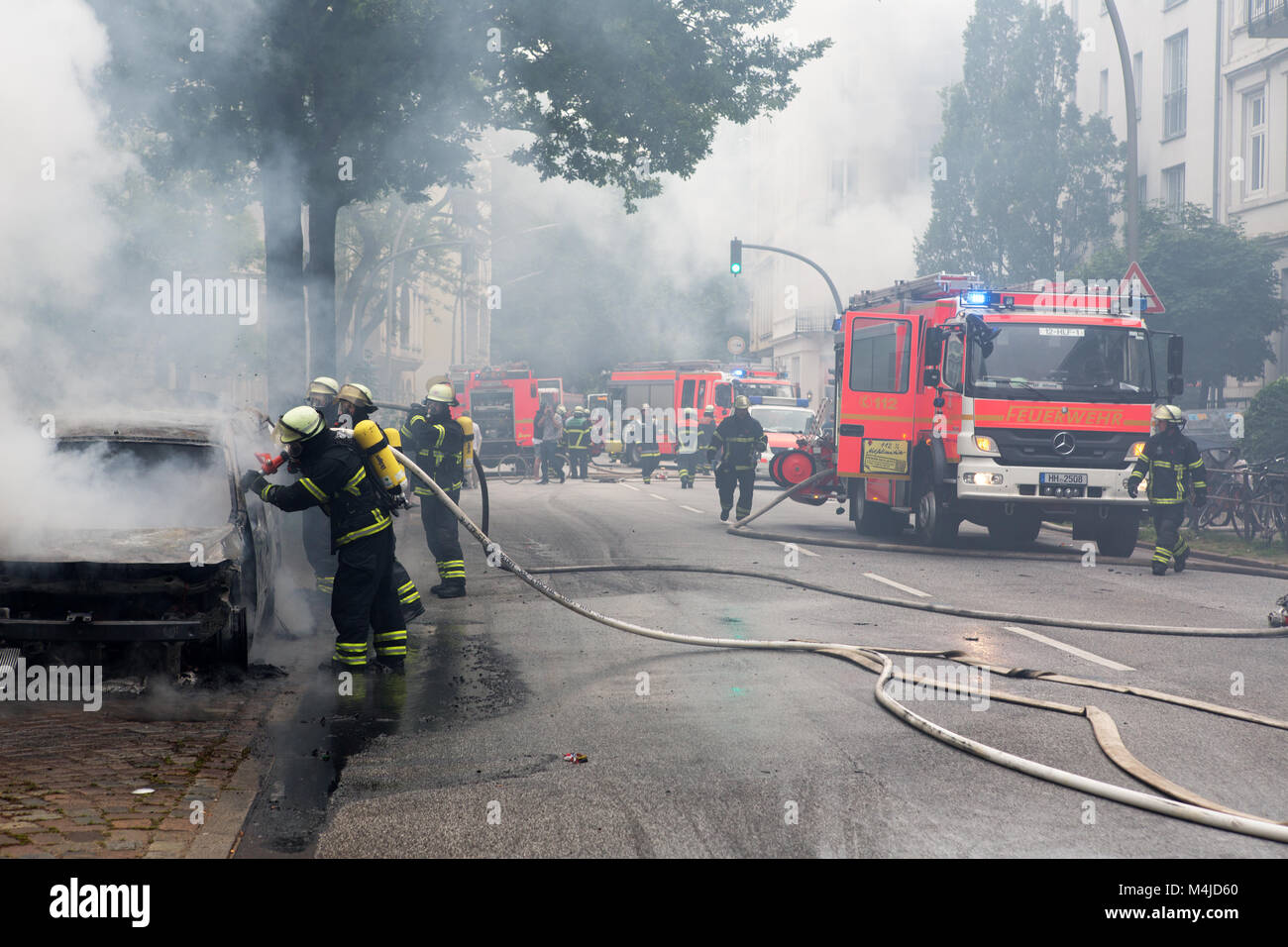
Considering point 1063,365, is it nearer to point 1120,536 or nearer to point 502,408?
point 1120,536

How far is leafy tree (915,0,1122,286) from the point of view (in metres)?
40.8

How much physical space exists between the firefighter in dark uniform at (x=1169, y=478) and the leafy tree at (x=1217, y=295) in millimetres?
16372

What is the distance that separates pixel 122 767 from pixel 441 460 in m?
5.97

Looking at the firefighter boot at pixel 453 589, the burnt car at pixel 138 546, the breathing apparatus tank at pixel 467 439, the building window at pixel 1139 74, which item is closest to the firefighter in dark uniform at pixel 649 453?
the building window at pixel 1139 74

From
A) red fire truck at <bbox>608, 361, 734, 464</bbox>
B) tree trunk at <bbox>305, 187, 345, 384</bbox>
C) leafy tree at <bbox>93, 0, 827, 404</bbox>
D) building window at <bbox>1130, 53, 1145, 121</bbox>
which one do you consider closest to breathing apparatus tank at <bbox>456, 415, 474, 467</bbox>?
leafy tree at <bbox>93, 0, 827, 404</bbox>

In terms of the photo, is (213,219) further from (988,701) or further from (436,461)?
(988,701)

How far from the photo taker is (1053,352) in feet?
46.8

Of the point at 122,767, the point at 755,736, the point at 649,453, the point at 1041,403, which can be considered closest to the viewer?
the point at 122,767

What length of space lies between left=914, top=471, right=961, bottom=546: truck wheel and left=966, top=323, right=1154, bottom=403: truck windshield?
56.1 inches

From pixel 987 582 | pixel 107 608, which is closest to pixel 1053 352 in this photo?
pixel 987 582

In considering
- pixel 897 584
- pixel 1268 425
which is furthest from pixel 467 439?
pixel 1268 425

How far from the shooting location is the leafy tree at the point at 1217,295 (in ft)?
93.0

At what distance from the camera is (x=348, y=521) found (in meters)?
7.82
